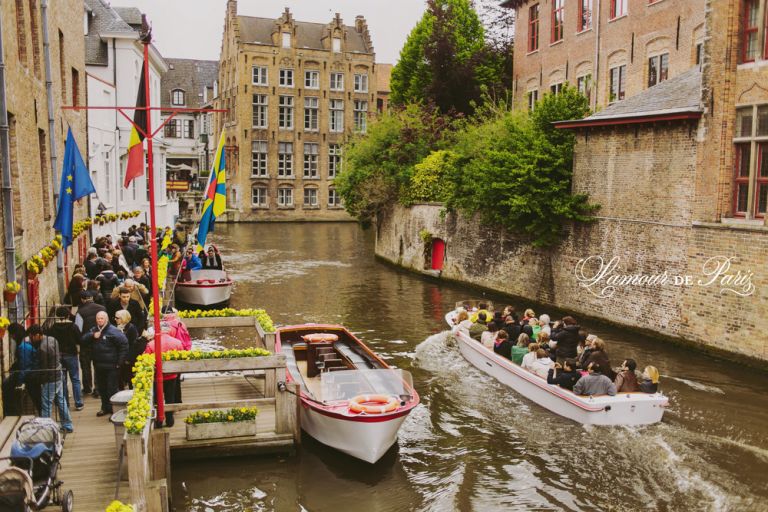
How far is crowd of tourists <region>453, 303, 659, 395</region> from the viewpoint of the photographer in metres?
11.9

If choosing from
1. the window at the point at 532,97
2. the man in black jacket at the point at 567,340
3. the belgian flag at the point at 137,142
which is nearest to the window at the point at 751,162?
the man in black jacket at the point at 567,340

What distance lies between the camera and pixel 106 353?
962 centimetres

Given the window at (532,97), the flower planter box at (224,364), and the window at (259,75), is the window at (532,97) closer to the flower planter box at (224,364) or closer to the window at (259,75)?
the flower planter box at (224,364)

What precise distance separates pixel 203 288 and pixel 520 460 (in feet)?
43.9

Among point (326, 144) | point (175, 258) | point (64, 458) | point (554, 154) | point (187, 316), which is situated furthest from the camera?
point (326, 144)

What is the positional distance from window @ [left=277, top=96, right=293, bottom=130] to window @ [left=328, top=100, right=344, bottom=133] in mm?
3321

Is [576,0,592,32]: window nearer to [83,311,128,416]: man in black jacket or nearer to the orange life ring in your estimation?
the orange life ring

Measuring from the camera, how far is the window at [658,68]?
79.6ft

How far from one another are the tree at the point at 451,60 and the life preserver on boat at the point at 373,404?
25361 mm

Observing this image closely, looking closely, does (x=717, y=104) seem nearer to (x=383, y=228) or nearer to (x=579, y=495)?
(x=579, y=495)

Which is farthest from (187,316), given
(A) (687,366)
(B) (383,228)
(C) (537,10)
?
(C) (537,10)

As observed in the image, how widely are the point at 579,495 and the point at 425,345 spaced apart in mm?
8180

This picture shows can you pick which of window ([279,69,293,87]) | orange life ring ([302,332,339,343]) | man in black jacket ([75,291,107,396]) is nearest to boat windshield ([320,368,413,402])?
orange life ring ([302,332,339,343])

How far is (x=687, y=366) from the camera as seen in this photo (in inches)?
602
